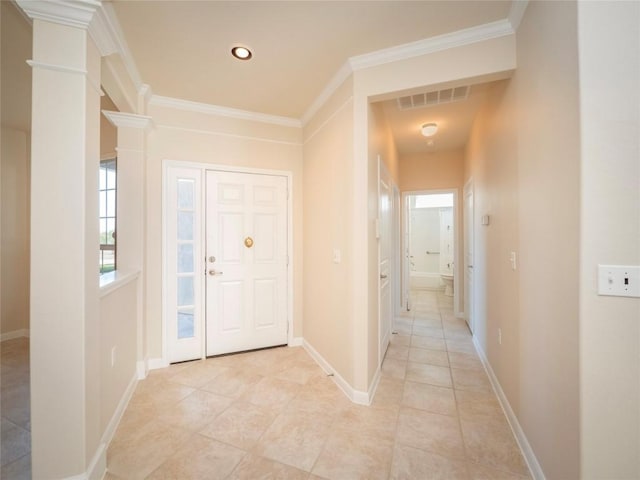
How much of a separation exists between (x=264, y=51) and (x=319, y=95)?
2.46 feet

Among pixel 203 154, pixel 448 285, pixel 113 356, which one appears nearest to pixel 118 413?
pixel 113 356

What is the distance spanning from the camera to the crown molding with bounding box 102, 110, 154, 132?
2355mm

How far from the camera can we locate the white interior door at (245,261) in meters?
2.91

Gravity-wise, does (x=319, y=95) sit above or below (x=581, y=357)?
above

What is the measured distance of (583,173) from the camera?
3.54 feet

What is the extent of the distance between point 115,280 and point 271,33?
199 cm

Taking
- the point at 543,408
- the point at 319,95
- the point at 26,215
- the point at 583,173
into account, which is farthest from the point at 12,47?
the point at 543,408

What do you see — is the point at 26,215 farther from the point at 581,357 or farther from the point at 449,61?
the point at 581,357

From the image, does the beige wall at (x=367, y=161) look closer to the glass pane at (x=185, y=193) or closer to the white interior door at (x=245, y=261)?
the white interior door at (x=245, y=261)

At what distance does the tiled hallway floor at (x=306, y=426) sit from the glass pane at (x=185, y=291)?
63 cm

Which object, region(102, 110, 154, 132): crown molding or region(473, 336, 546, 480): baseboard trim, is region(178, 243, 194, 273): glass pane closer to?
region(102, 110, 154, 132): crown molding

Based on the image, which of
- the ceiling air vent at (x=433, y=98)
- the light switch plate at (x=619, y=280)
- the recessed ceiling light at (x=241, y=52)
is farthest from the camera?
the ceiling air vent at (x=433, y=98)

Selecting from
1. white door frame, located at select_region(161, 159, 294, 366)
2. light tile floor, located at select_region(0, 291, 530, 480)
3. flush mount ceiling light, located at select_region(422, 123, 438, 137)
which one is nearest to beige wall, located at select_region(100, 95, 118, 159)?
white door frame, located at select_region(161, 159, 294, 366)

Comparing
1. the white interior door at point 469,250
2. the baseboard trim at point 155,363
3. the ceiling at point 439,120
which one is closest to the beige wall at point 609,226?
the ceiling at point 439,120
